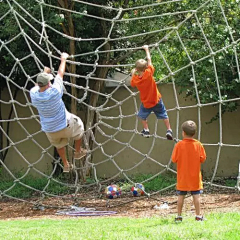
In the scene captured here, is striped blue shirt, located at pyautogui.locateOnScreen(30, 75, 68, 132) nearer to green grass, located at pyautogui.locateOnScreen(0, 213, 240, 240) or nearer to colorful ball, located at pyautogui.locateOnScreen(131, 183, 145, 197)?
green grass, located at pyautogui.locateOnScreen(0, 213, 240, 240)

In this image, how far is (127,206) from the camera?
757cm

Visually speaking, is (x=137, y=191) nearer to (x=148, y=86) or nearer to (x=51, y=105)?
(x=148, y=86)

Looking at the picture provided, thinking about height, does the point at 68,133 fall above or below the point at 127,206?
above

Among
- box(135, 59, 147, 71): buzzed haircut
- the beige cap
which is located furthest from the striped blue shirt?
box(135, 59, 147, 71): buzzed haircut

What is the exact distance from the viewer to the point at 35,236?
489 cm

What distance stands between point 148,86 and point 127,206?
78.0 inches

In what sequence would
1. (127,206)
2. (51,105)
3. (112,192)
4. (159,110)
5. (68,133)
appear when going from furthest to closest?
(112,192) < (127,206) < (159,110) < (68,133) < (51,105)

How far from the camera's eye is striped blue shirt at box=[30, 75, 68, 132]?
5.59m

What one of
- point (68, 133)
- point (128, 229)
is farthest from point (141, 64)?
point (128, 229)

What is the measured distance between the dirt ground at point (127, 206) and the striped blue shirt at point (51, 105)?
144 centimetres

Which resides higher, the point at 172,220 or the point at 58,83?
the point at 58,83

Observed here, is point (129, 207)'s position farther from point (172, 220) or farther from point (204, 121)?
point (204, 121)

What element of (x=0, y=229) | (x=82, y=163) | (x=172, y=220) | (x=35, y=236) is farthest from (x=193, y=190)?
(x=82, y=163)

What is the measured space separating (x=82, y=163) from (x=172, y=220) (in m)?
4.15
